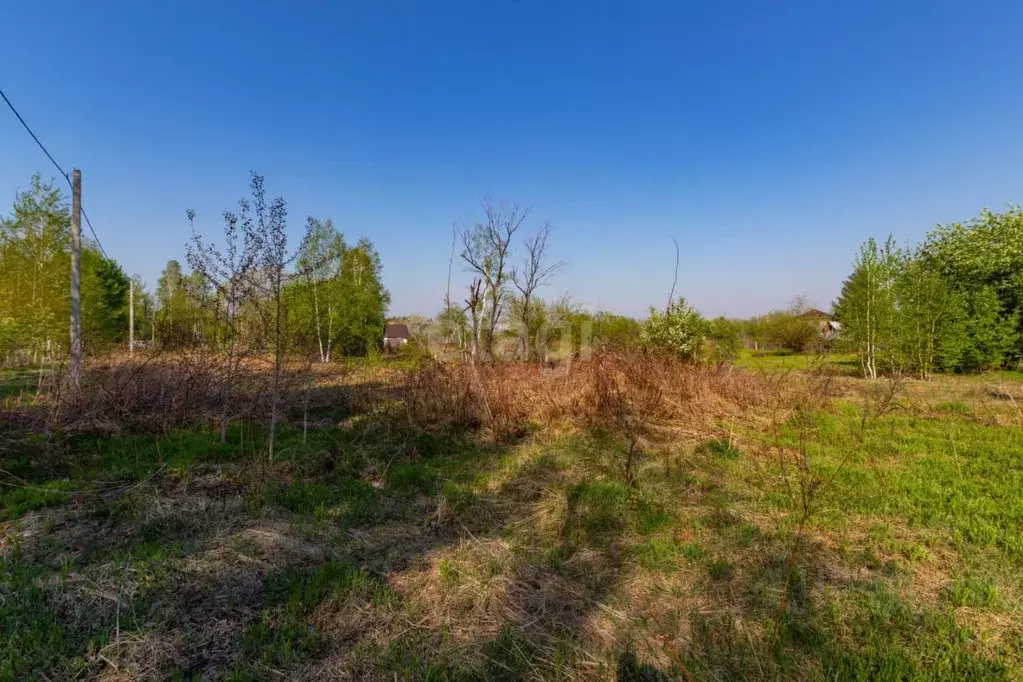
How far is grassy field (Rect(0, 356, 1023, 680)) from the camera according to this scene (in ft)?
8.60

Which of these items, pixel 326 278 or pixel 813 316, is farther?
pixel 813 316

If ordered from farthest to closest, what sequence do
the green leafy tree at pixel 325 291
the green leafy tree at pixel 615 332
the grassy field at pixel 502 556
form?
the green leafy tree at pixel 325 291, the green leafy tree at pixel 615 332, the grassy field at pixel 502 556

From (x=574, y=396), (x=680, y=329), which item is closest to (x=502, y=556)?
(x=574, y=396)

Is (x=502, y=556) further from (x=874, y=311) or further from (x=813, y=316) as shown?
(x=813, y=316)

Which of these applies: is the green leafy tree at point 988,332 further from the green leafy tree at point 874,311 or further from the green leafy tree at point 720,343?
the green leafy tree at point 720,343

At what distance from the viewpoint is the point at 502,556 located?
3.73 m

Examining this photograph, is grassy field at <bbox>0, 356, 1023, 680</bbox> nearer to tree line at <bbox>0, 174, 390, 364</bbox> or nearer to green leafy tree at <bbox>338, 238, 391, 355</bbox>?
tree line at <bbox>0, 174, 390, 364</bbox>

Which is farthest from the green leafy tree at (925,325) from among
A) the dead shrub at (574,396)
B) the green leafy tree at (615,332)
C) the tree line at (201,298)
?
the tree line at (201,298)

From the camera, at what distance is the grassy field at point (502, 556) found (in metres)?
2.62

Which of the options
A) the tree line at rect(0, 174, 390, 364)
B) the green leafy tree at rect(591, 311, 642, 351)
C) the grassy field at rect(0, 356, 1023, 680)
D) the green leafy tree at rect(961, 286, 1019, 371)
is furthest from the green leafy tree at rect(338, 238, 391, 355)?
the green leafy tree at rect(961, 286, 1019, 371)

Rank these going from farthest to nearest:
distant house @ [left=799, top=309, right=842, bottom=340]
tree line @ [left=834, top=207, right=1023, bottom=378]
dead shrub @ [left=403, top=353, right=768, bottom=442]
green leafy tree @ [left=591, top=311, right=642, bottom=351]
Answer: tree line @ [left=834, top=207, right=1023, bottom=378] < green leafy tree @ [left=591, top=311, right=642, bottom=351] < distant house @ [left=799, top=309, right=842, bottom=340] < dead shrub @ [left=403, top=353, right=768, bottom=442]

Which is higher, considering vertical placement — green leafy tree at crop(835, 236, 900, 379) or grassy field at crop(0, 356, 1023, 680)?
green leafy tree at crop(835, 236, 900, 379)

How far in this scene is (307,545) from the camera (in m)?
3.83

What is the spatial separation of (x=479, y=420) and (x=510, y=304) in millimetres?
17432
